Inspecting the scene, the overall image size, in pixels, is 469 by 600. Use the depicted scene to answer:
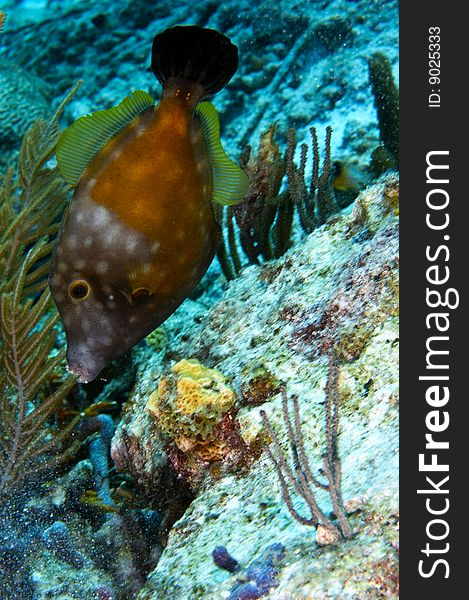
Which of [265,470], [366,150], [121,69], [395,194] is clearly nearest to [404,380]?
[265,470]

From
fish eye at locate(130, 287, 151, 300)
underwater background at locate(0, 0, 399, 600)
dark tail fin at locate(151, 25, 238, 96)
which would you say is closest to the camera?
underwater background at locate(0, 0, 399, 600)

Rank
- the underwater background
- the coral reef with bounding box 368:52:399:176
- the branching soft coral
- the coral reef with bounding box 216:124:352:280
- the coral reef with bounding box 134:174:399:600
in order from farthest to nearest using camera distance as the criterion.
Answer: the coral reef with bounding box 368:52:399:176, the coral reef with bounding box 216:124:352:280, the branching soft coral, the underwater background, the coral reef with bounding box 134:174:399:600

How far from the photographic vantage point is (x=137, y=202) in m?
1.94

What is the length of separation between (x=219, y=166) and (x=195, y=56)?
437mm

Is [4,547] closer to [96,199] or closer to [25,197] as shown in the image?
[96,199]

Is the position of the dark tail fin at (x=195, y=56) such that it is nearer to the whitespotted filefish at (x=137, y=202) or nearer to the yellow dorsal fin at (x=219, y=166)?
the whitespotted filefish at (x=137, y=202)

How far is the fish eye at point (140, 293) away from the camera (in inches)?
78.9

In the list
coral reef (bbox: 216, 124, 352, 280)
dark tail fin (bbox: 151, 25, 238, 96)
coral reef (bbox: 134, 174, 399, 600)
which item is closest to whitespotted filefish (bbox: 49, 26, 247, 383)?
dark tail fin (bbox: 151, 25, 238, 96)

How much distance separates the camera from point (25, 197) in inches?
146

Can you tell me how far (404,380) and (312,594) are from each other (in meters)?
0.70

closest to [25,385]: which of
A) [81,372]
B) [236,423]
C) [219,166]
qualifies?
[81,372]

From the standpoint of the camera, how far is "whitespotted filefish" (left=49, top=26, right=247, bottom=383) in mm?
1932

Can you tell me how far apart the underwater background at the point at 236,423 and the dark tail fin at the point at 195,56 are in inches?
35.8

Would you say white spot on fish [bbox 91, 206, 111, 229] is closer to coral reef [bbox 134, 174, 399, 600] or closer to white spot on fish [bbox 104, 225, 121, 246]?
white spot on fish [bbox 104, 225, 121, 246]
